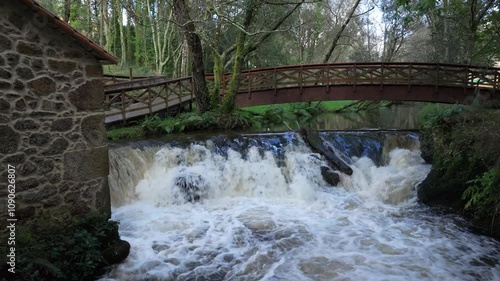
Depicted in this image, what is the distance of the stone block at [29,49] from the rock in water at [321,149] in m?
7.45

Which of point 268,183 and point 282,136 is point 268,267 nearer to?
point 268,183

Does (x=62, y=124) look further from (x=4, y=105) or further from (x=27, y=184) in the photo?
(x=27, y=184)

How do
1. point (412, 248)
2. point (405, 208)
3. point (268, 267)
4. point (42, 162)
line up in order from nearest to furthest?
point (42, 162), point (268, 267), point (412, 248), point (405, 208)

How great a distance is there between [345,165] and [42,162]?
7443mm

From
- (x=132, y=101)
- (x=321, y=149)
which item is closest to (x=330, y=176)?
(x=321, y=149)

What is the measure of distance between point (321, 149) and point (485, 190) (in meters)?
4.45

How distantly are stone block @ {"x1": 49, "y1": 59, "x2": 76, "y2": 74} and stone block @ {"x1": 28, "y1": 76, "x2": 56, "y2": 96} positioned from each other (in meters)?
0.18

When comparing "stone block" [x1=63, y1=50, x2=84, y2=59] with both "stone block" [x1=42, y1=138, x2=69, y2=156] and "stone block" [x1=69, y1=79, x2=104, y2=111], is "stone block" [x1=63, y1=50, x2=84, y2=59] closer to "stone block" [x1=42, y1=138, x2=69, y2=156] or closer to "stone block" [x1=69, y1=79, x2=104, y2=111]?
"stone block" [x1=69, y1=79, x2=104, y2=111]

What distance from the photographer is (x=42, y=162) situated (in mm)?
4746

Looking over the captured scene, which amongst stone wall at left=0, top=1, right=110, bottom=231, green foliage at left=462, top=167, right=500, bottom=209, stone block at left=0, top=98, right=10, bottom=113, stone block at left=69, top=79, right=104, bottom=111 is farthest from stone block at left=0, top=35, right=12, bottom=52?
green foliage at left=462, top=167, right=500, bottom=209

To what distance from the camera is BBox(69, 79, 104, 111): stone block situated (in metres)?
5.08

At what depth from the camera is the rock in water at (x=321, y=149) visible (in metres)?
9.64

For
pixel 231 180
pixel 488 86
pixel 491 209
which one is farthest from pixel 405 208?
pixel 488 86

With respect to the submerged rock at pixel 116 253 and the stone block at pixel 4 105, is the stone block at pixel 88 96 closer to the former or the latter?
the stone block at pixel 4 105
